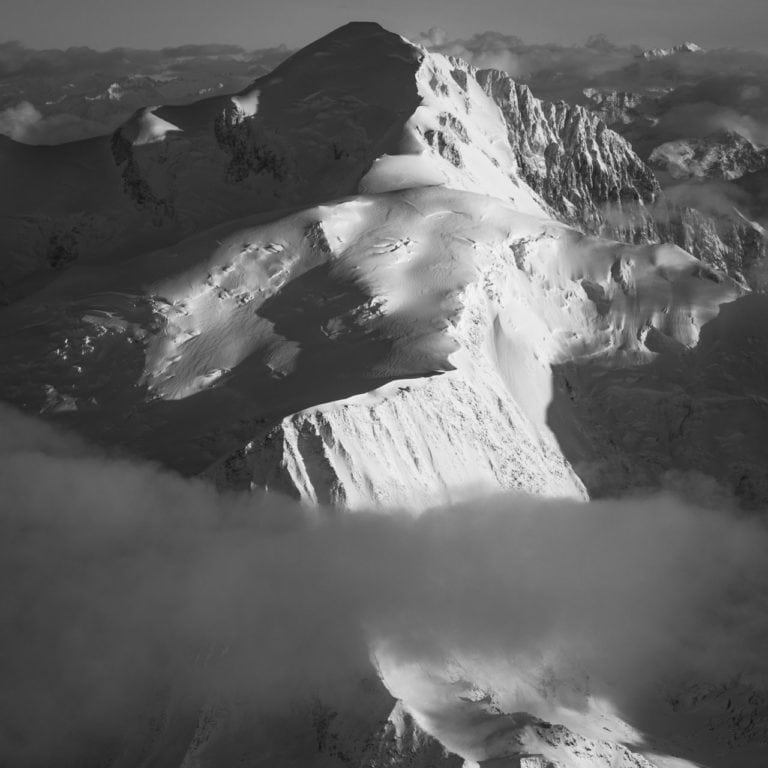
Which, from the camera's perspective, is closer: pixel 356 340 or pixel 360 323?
pixel 356 340

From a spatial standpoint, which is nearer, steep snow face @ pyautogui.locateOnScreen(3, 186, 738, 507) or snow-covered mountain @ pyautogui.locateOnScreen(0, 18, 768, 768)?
snow-covered mountain @ pyautogui.locateOnScreen(0, 18, 768, 768)

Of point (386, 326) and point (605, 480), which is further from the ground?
point (386, 326)

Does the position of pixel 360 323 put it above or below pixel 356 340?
above

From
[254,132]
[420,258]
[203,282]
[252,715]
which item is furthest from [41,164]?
[252,715]

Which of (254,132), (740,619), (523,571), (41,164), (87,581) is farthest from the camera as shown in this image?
(41,164)

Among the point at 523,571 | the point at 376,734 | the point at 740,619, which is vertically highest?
the point at 376,734

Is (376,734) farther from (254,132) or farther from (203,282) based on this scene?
(254,132)

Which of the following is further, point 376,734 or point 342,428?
point 342,428

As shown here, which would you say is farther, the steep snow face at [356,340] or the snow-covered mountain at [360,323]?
the steep snow face at [356,340]
